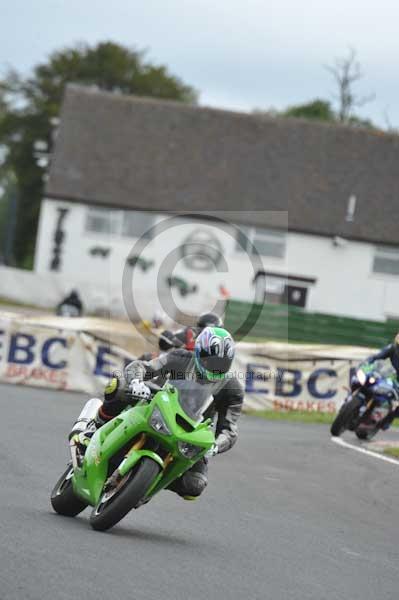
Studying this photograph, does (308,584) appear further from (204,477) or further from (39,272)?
(39,272)

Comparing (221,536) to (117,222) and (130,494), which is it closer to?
(130,494)

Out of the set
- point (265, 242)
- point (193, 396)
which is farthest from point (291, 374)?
point (265, 242)

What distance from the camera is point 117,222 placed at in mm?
54562

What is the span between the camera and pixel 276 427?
20328 mm

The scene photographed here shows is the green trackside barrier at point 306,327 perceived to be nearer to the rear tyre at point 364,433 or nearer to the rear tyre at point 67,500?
the rear tyre at point 364,433

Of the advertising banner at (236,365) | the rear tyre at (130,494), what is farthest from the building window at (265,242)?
the rear tyre at (130,494)

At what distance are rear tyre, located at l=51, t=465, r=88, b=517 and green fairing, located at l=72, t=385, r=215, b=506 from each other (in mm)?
251

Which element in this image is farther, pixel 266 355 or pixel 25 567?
pixel 266 355

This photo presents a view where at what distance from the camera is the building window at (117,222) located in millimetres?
54438

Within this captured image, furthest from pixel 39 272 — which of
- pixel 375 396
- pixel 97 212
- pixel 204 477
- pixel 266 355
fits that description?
pixel 204 477

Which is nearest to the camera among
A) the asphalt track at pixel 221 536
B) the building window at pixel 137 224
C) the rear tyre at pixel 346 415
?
the asphalt track at pixel 221 536

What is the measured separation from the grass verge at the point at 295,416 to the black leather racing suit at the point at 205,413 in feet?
41.8

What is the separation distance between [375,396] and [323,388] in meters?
5.28

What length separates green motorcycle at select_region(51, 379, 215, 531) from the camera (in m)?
8.32
